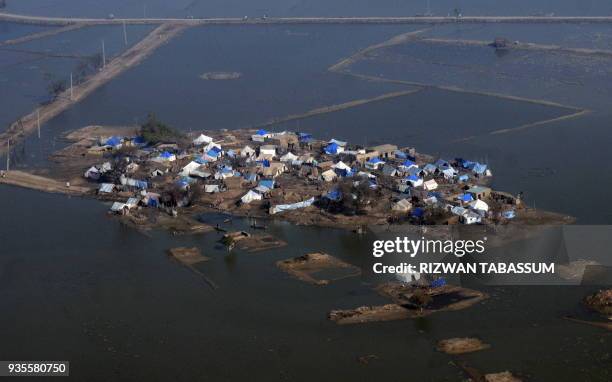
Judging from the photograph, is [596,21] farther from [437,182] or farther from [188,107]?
[437,182]

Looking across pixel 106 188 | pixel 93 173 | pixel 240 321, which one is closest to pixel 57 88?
pixel 93 173

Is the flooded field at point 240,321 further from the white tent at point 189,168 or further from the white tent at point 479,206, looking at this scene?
the white tent at point 189,168

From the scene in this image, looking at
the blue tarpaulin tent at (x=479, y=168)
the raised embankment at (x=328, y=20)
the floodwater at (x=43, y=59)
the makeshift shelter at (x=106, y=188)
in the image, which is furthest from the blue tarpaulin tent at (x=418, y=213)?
the raised embankment at (x=328, y=20)

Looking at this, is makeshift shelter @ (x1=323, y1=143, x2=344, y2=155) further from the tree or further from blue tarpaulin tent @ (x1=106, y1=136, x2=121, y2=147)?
the tree

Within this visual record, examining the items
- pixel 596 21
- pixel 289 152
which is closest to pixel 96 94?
pixel 289 152

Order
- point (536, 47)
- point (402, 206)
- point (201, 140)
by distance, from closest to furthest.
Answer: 1. point (402, 206)
2. point (201, 140)
3. point (536, 47)

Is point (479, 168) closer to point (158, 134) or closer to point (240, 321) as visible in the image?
point (158, 134)
